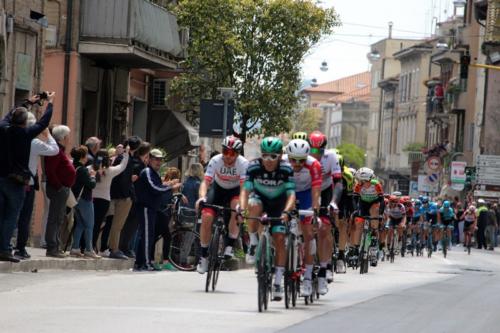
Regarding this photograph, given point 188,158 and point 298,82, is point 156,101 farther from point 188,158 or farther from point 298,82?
point 188,158

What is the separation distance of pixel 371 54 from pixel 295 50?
10399cm

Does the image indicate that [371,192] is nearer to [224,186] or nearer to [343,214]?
[343,214]

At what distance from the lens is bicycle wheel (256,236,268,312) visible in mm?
15859

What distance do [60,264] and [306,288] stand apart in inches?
188

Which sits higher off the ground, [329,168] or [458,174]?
[329,168]

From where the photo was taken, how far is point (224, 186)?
18.9 m

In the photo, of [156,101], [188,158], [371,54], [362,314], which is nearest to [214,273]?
[362,314]

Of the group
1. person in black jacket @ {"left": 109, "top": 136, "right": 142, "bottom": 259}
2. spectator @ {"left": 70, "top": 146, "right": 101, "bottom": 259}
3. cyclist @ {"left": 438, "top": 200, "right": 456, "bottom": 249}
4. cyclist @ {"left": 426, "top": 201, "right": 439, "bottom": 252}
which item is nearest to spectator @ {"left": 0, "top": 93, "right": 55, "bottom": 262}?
spectator @ {"left": 70, "top": 146, "right": 101, "bottom": 259}

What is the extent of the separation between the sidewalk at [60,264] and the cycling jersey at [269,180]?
3597 mm

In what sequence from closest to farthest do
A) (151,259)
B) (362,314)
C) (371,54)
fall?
(362,314), (151,259), (371,54)

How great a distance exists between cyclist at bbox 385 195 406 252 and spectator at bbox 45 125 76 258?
672 inches

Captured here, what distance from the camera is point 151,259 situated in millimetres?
22797

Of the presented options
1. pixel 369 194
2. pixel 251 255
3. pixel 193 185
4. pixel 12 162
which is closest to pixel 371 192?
pixel 369 194

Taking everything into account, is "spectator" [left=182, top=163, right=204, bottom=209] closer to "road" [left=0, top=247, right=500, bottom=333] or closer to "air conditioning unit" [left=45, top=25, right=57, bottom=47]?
"road" [left=0, top=247, right=500, bottom=333]
